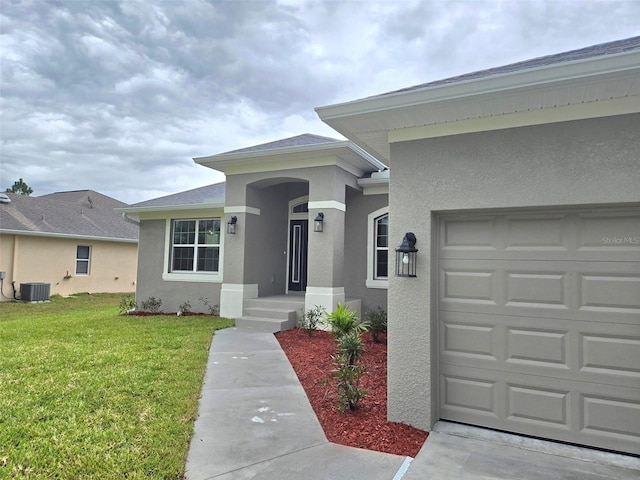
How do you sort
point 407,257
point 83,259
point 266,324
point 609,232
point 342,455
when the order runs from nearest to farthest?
point 342,455 < point 609,232 < point 407,257 < point 266,324 < point 83,259

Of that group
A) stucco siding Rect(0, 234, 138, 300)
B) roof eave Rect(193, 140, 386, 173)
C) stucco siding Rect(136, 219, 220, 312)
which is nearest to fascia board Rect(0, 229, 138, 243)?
stucco siding Rect(0, 234, 138, 300)

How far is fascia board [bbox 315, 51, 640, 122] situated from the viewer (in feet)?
9.93

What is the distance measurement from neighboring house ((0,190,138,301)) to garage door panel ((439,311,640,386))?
1969 centimetres

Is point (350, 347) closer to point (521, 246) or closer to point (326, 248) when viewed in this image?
point (521, 246)

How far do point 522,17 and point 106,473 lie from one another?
35.2 ft

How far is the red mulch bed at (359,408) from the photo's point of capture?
3.73 metres

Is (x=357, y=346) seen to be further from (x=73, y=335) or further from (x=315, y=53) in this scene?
(x=315, y=53)

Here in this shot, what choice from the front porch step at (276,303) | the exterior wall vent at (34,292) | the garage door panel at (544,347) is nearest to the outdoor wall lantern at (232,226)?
the front porch step at (276,303)

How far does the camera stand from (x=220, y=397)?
496 centimetres

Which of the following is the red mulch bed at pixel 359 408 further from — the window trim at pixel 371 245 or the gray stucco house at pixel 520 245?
the window trim at pixel 371 245

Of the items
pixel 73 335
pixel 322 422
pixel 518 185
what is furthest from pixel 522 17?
pixel 73 335

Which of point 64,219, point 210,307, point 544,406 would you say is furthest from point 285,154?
point 64,219

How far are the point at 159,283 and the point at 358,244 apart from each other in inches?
271

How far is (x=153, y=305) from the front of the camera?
12.8m
